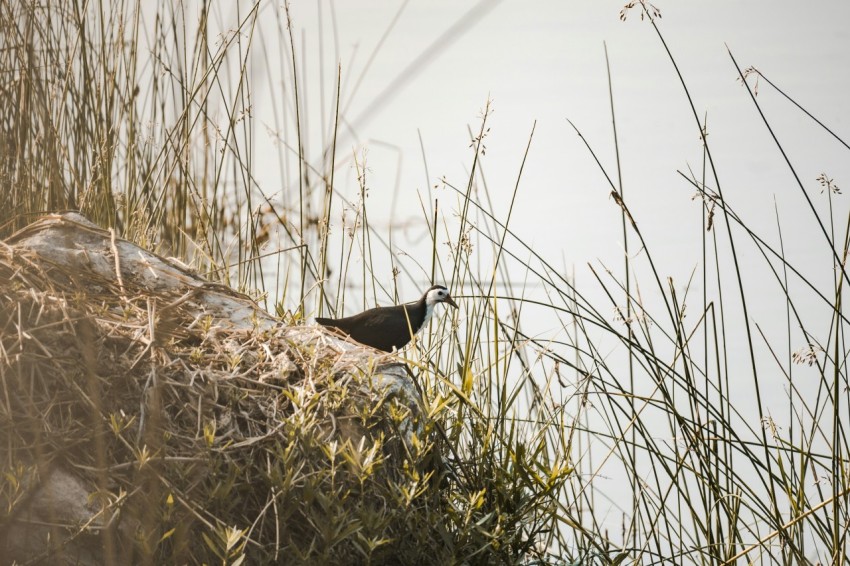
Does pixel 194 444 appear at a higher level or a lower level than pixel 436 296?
higher

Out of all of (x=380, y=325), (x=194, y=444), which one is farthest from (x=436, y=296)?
(x=194, y=444)

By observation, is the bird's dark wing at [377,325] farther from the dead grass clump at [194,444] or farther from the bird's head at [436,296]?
the dead grass clump at [194,444]

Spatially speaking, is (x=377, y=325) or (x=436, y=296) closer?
(x=377, y=325)

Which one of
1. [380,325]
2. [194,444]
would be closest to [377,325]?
[380,325]

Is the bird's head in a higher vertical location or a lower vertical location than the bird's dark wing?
higher

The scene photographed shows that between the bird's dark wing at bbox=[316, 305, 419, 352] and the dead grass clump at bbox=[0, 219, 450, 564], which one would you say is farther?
the bird's dark wing at bbox=[316, 305, 419, 352]

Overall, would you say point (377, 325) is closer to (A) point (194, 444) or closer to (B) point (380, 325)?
(B) point (380, 325)

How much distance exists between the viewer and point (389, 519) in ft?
5.54

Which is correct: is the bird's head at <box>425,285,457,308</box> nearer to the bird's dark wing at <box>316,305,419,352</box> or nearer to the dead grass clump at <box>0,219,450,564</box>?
the bird's dark wing at <box>316,305,419,352</box>

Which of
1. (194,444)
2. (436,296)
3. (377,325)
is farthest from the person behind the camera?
(436,296)

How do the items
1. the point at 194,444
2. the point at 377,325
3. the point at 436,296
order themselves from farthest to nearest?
1. the point at 436,296
2. the point at 377,325
3. the point at 194,444

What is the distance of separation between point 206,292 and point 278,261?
0.77 m

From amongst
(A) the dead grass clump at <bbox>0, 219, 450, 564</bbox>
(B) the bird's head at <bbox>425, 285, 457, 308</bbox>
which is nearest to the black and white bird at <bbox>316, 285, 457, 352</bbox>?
(B) the bird's head at <bbox>425, 285, 457, 308</bbox>

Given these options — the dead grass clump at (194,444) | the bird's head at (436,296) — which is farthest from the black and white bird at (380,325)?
the dead grass clump at (194,444)
